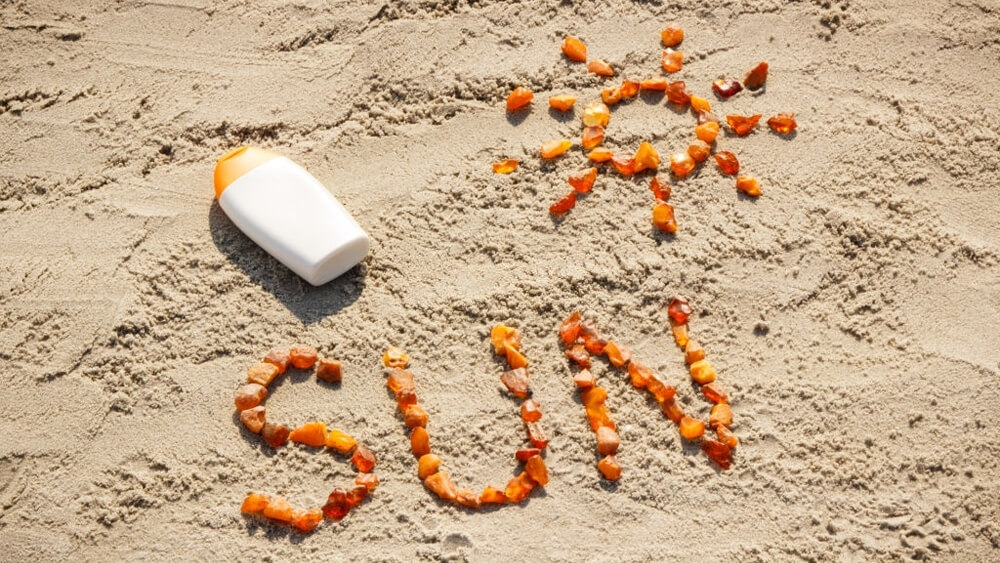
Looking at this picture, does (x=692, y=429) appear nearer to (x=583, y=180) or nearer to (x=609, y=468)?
(x=609, y=468)

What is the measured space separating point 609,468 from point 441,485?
447mm

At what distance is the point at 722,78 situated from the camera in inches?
123

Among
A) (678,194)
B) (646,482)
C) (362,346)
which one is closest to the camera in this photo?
(646,482)

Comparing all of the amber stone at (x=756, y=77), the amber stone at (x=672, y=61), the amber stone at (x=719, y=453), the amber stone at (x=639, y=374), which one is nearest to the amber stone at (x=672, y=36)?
the amber stone at (x=672, y=61)

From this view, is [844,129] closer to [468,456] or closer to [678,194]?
[678,194]

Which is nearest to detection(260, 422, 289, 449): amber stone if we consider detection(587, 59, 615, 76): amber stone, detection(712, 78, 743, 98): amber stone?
detection(587, 59, 615, 76): amber stone

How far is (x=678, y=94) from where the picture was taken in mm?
3045

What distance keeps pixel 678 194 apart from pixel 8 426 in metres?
2.04

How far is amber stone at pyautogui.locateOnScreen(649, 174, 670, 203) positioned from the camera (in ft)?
9.52

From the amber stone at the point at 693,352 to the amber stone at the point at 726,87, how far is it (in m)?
0.89

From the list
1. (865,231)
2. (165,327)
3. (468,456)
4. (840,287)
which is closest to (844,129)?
(865,231)

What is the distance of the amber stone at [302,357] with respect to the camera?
2662 millimetres

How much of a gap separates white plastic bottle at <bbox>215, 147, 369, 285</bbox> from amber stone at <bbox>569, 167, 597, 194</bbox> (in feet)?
2.19

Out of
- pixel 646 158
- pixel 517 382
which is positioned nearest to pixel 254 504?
pixel 517 382
